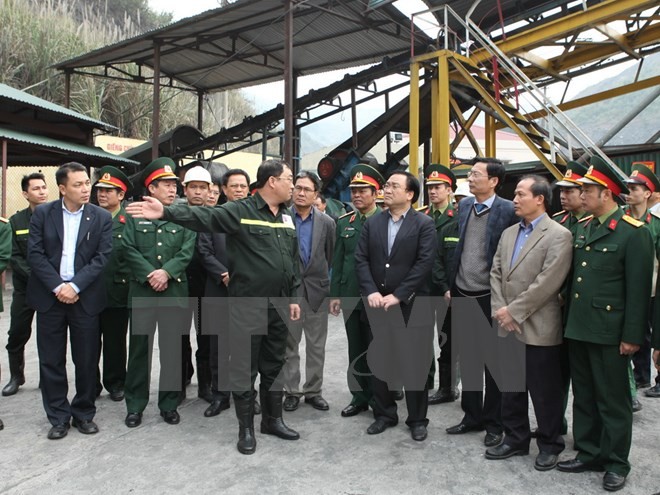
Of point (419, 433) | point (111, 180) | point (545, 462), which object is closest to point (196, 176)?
point (111, 180)

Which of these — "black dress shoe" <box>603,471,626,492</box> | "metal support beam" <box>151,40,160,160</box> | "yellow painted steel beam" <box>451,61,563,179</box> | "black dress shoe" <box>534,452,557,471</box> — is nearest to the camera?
"black dress shoe" <box>603,471,626,492</box>

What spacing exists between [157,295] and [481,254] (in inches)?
92.9

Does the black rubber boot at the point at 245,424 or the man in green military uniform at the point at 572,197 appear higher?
the man in green military uniform at the point at 572,197

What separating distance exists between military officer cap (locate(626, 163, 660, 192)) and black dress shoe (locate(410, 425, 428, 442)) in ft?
8.48

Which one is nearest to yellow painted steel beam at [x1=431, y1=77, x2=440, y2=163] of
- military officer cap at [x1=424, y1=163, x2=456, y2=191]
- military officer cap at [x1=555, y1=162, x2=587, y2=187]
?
military officer cap at [x1=424, y1=163, x2=456, y2=191]

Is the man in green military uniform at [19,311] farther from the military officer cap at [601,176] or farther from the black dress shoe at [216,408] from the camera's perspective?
the military officer cap at [601,176]

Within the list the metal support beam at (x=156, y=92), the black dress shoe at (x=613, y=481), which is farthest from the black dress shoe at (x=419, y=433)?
the metal support beam at (x=156, y=92)

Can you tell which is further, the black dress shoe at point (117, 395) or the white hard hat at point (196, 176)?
the black dress shoe at point (117, 395)

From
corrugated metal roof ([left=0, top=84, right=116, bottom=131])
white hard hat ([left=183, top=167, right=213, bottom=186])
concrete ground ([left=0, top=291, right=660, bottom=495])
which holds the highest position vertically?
corrugated metal roof ([left=0, top=84, right=116, bottom=131])

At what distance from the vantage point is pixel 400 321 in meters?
3.93

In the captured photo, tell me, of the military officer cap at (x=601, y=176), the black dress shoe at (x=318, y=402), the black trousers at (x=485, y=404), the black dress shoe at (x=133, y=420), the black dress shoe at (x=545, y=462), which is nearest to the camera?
the military officer cap at (x=601, y=176)

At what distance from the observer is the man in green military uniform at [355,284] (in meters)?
4.33

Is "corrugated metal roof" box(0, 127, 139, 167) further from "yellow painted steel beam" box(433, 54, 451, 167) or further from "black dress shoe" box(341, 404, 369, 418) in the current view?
"black dress shoe" box(341, 404, 369, 418)

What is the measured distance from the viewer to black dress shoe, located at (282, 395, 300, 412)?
14.6 feet
